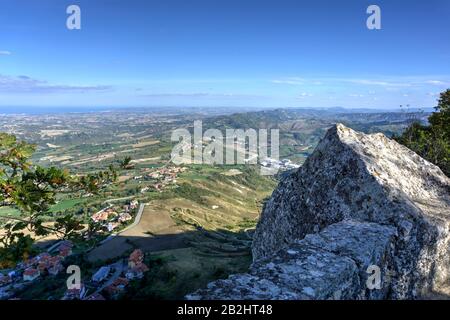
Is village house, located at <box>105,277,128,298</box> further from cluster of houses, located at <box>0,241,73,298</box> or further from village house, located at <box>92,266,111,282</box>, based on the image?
cluster of houses, located at <box>0,241,73,298</box>

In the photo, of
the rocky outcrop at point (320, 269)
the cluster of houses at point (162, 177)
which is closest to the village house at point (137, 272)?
the rocky outcrop at point (320, 269)

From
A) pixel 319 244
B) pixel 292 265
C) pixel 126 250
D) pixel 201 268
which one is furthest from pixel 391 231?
pixel 126 250

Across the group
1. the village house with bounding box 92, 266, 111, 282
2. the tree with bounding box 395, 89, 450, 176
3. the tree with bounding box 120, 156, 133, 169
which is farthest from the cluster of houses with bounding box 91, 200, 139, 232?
the tree with bounding box 120, 156, 133, 169

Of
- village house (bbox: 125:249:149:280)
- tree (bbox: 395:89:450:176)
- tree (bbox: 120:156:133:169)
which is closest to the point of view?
tree (bbox: 120:156:133:169)

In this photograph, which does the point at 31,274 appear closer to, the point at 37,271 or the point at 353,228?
the point at 37,271

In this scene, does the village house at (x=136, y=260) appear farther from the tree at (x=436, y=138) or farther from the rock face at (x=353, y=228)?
the rock face at (x=353, y=228)

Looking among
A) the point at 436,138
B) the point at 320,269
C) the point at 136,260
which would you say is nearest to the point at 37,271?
the point at 136,260

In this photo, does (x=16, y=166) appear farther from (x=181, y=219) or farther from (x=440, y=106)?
(x=181, y=219)
